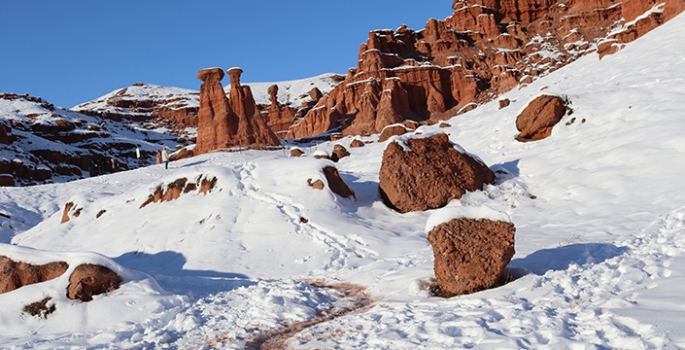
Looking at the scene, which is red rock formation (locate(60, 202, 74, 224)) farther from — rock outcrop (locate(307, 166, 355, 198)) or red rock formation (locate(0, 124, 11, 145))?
red rock formation (locate(0, 124, 11, 145))

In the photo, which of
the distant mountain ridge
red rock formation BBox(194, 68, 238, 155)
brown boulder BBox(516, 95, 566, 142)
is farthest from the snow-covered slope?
brown boulder BBox(516, 95, 566, 142)

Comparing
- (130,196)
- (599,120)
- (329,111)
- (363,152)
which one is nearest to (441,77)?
(329,111)

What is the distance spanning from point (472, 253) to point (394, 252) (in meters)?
4.23

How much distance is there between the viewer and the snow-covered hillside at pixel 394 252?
5.05 metres

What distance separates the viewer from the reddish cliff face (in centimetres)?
5988

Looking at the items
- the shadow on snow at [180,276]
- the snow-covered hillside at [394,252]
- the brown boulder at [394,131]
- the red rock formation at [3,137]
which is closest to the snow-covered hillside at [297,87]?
the red rock formation at [3,137]

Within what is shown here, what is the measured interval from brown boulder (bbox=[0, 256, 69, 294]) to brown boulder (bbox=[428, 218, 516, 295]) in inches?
255

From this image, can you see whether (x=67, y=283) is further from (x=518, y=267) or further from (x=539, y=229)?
(x=539, y=229)

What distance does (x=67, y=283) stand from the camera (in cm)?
717

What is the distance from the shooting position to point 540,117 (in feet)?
57.5

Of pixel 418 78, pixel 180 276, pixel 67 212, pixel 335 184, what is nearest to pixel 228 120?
pixel 67 212

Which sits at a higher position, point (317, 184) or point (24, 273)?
point (317, 184)

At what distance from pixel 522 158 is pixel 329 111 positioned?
56196mm

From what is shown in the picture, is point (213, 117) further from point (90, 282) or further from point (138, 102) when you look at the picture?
point (138, 102)
